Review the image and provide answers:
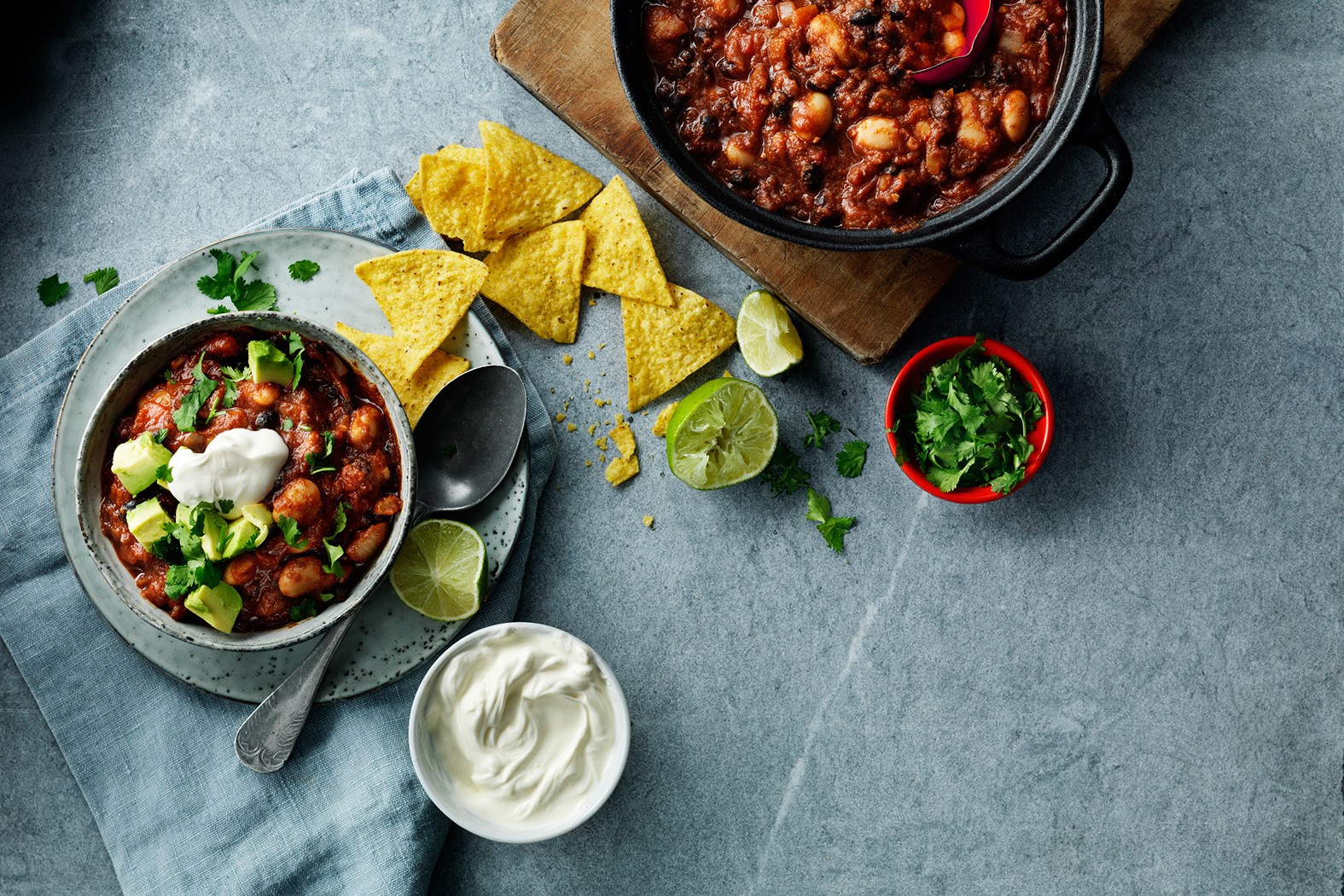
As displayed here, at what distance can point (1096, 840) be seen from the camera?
280 centimetres

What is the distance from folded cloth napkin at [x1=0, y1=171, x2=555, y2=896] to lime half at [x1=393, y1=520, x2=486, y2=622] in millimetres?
173

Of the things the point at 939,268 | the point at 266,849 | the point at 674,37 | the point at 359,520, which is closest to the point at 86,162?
the point at 359,520

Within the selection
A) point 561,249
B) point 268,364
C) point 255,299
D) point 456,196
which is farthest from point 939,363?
point 255,299

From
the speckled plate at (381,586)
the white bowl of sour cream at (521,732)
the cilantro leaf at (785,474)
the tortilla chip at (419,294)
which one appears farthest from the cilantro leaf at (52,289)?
Answer: the cilantro leaf at (785,474)

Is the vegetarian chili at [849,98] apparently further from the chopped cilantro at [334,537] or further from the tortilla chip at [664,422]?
the chopped cilantro at [334,537]

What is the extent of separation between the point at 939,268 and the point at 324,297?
66.1 inches

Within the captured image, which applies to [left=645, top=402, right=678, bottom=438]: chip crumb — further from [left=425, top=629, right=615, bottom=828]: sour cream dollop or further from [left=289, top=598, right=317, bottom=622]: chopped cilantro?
[left=289, top=598, right=317, bottom=622]: chopped cilantro

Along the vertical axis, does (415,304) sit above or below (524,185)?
below

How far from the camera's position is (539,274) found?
8.80 ft

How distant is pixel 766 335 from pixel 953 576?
2.93ft

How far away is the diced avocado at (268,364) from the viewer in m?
2.27

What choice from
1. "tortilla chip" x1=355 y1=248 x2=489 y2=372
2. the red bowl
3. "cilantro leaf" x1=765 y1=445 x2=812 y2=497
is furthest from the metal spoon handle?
the red bowl

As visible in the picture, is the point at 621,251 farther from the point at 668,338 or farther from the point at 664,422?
the point at 664,422

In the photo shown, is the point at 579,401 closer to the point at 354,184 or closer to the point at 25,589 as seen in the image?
the point at 354,184
